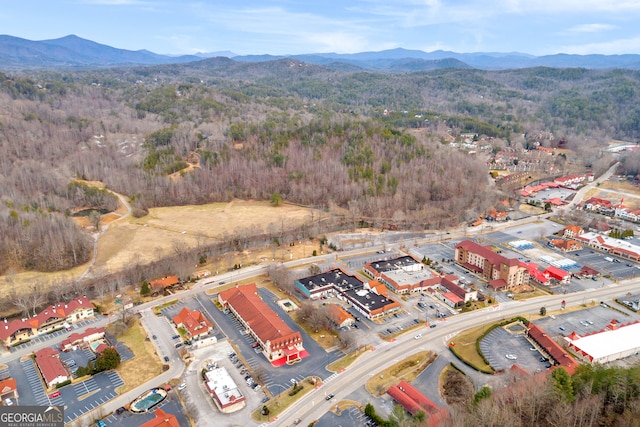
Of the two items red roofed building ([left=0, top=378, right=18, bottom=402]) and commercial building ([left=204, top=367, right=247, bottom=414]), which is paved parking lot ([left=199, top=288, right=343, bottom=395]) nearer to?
commercial building ([left=204, top=367, right=247, bottom=414])

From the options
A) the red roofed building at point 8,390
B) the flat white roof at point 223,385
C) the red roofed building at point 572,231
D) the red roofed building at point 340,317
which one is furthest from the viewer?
the red roofed building at point 572,231

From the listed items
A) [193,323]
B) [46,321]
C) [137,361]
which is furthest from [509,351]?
[46,321]

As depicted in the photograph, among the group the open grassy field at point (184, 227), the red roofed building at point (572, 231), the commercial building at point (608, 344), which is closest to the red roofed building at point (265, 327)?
the open grassy field at point (184, 227)

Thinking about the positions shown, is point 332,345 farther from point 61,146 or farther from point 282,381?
point 61,146

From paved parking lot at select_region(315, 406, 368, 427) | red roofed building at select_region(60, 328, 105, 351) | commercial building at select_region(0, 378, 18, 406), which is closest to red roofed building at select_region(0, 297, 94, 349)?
red roofed building at select_region(60, 328, 105, 351)

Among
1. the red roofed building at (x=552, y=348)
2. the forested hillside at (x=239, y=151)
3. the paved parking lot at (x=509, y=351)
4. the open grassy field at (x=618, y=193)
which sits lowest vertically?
the open grassy field at (x=618, y=193)

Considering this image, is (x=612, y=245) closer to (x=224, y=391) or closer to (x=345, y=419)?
(x=345, y=419)

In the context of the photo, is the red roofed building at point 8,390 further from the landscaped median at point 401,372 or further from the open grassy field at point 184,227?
the landscaped median at point 401,372
